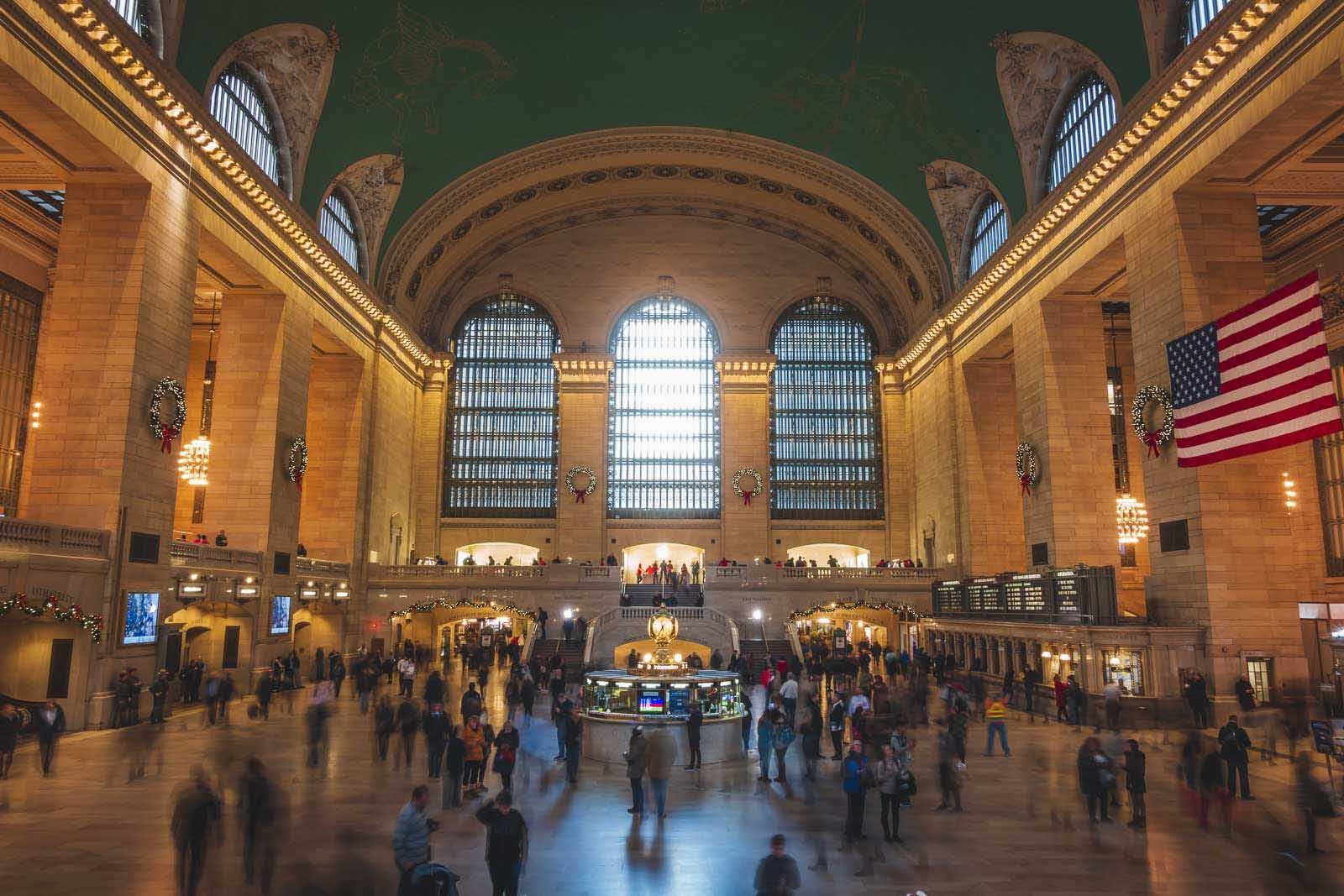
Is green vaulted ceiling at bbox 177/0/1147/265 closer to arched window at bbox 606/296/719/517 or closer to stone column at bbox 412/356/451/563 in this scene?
stone column at bbox 412/356/451/563

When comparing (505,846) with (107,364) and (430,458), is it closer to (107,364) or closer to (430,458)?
(107,364)

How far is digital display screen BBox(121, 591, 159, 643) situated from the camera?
1748 centimetres

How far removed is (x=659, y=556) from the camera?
40281 mm

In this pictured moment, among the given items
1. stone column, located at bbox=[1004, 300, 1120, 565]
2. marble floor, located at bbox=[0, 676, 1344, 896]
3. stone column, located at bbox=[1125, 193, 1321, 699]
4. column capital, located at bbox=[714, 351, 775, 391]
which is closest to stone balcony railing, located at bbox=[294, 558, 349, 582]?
marble floor, located at bbox=[0, 676, 1344, 896]

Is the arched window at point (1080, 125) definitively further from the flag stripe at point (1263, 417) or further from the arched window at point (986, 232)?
the flag stripe at point (1263, 417)

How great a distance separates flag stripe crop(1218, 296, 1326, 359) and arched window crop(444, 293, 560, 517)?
27.8 m

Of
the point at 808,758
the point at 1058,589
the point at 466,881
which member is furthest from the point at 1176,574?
the point at 466,881

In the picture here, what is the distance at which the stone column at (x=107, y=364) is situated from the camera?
57.2 feet

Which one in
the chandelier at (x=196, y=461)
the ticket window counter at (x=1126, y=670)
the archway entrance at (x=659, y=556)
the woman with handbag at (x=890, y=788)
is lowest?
the woman with handbag at (x=890, y=788)

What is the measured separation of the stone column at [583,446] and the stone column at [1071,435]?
18.4m

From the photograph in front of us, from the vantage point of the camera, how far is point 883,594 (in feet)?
103

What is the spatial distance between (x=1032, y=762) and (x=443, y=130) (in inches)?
1000

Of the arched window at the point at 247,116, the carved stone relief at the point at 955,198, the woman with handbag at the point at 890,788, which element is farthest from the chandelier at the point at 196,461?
the carved stone relief at the point at 955,198

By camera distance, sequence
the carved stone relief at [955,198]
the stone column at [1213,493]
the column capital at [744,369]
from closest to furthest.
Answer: the stone column at [1213,493]
the carved stone relief at [955,198]
the column capital at [744,369]
